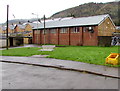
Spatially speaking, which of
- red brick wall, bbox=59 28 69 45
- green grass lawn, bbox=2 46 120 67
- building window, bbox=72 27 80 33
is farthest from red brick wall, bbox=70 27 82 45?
green grass lawn, bbox=2 46 120 67

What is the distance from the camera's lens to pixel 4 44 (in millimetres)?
32281

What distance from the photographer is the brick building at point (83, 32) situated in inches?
1248

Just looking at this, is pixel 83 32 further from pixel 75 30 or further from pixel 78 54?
pixel 78 54

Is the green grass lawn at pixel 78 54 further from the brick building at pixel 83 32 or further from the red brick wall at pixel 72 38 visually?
the red brick wall at pixel 72 38

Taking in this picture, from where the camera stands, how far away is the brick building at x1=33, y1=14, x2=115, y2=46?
31703 millimetres

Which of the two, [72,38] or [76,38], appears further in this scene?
[72,38]

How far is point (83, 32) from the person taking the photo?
33781 millimetres

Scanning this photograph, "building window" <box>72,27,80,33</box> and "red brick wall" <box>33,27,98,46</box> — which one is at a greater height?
"building window" <box>72,27,80,33</box>

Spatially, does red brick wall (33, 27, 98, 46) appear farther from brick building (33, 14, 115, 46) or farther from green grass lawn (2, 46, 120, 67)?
green grass lawn (2, 46, 120, 67)

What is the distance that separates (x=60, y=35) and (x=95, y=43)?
10072mm

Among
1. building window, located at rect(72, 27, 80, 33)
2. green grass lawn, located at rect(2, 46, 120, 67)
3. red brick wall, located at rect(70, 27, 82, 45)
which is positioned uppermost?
building window, located at rect(72, 27, 80, 33)

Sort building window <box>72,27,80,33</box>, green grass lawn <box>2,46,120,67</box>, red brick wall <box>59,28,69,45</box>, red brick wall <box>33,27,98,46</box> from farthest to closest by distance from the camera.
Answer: red brick wall <box>59,28,69,45</box>
building window <box>72,27,80,33</box>
red brick wall <box>33,27,98,46</box>
green grass lawn <box>2,46,120,67</box>

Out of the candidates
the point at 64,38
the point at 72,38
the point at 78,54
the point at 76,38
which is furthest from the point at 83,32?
the point at 78,54

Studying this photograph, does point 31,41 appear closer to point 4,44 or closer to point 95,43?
point 4,44
